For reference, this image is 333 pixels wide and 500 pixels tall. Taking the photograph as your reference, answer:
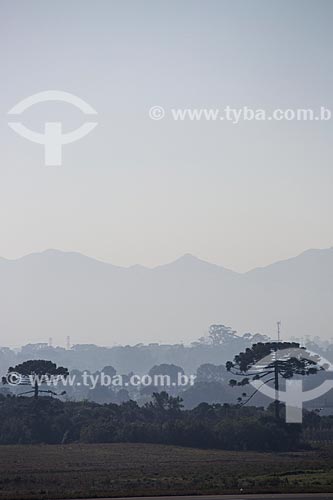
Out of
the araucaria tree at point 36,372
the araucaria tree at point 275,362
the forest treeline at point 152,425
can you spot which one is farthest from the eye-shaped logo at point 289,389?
the araucaria tree at point 36,372

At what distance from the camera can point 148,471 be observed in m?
36.8

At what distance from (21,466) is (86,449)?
7.64 metres

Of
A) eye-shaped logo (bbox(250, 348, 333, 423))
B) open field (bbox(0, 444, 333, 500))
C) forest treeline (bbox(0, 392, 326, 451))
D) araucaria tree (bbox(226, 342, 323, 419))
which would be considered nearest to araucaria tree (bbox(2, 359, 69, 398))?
forest treeline (bbox(0, 392, 326, 451))

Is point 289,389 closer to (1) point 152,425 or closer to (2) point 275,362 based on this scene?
(2) point 275,362

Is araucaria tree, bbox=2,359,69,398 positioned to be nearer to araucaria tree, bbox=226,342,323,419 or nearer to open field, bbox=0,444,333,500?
open field, bbox=0,444,333,500

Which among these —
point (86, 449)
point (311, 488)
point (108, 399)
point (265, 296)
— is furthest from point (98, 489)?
point (265, 296)

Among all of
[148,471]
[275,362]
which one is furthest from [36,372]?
[148,471]

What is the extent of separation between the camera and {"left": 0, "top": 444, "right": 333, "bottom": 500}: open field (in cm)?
3023

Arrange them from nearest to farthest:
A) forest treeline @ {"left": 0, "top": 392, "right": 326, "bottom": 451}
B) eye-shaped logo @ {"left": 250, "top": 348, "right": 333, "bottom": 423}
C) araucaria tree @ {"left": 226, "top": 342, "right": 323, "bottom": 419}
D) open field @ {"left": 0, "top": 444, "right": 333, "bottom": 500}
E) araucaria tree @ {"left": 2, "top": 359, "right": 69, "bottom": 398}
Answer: open field @ {"left": 0, "top": 444, "right": 333, "bottom": 500} → forest treeline @ {"left": 0, "top": 392, "right": 326, "bottom": 451} → eye-shaped logo @ {"left": 250, "top": 348, "right": 333, "bottom": 423} → araucaria tree @ {"left": 226, "top": 342, "right": 323, "bottom": 419} → araucaria tree @ {"left": 2, "top": 359, "right": 69, "bottom": 398}

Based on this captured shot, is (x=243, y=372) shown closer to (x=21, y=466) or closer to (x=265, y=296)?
(x=21, y=466)

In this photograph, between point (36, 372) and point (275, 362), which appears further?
point (36, 372)

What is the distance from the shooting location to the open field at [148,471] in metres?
30.2

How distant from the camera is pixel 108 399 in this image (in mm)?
85500

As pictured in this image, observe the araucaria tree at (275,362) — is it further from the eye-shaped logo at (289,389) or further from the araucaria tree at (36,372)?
the araucaria tree at (36,372)
